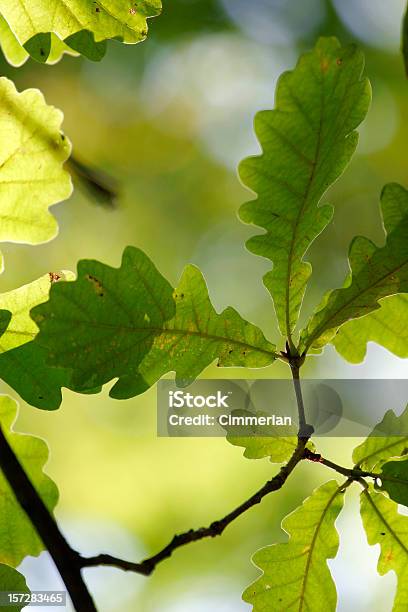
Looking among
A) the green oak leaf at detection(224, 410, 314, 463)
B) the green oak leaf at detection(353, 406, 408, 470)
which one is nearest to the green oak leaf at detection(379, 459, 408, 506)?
the green oak leaf at detection(353, 406, 408, 470)

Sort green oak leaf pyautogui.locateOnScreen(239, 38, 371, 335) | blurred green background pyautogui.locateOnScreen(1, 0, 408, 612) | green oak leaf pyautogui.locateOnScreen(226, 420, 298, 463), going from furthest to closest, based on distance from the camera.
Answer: blurred green background pyautogui.locateOnScreen(1, 0, 408, 612), green oak leaf pyautogui.locateOnScreen(226, 420, 298, 463), green oak leaf pyautogui.locateOnScreen(239, 38, 371, 335)

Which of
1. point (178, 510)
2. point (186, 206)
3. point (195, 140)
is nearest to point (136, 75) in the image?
point (195, 140)

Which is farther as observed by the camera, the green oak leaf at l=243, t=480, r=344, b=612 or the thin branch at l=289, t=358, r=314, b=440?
the green oak leaf at l=243, t=480, r=344, b=612

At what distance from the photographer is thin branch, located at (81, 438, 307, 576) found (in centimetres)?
115

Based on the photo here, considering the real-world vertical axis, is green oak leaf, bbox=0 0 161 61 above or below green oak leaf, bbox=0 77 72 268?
above

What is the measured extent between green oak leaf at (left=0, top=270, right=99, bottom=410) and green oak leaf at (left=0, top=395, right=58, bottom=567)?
16 cm

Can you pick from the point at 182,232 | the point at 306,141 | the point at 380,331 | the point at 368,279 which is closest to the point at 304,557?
the point at 380,331

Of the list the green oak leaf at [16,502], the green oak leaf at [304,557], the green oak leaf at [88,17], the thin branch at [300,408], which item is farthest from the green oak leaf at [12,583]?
the green oak leaf at [88,17]

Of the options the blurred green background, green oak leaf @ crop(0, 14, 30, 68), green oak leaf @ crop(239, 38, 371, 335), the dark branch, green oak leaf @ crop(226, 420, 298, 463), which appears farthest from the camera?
the blurred green background

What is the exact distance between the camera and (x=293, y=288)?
1390mm

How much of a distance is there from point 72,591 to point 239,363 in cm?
47

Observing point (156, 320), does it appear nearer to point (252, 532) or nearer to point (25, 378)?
point (25, 378)

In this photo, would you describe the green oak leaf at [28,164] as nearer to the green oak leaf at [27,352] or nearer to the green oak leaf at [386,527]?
the green oak leaf at [27,352]

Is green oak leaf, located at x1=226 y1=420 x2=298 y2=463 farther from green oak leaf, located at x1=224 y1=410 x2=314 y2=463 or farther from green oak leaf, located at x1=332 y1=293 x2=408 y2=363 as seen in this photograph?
green oak leaf, located at x1=332 y1=293 x2=408 y2=363
